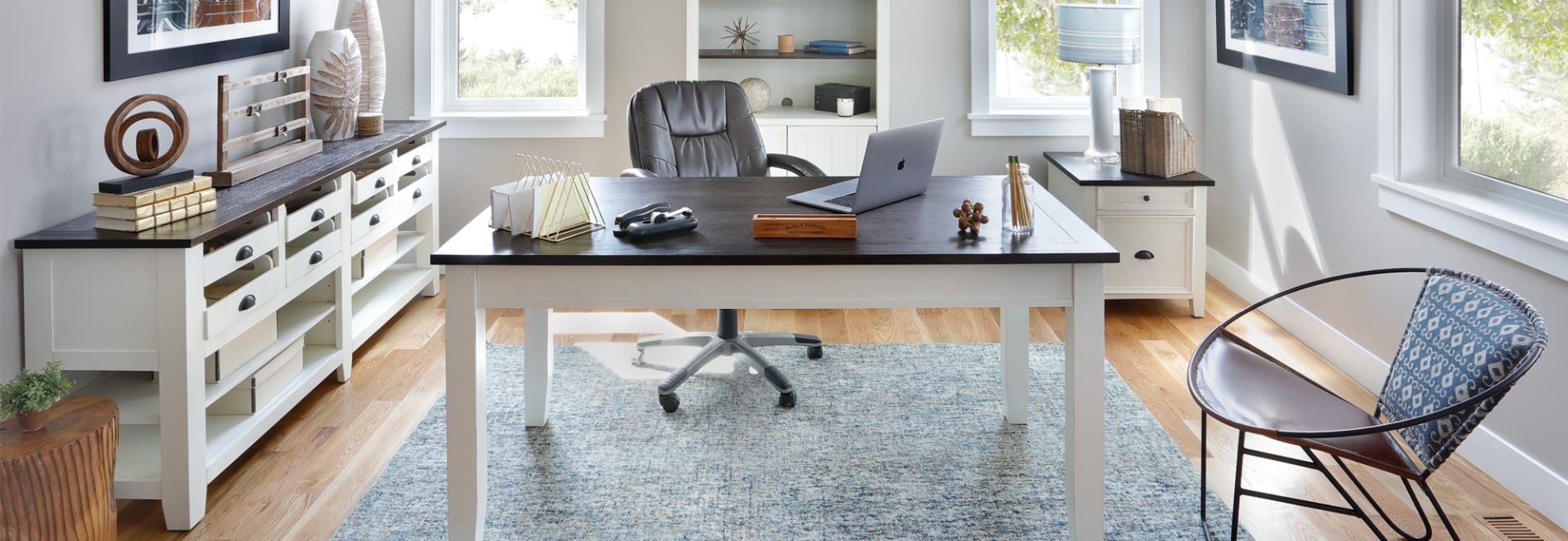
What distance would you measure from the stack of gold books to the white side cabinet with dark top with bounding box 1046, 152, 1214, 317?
308cm

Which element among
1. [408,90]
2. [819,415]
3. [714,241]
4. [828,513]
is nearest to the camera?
[714,241]

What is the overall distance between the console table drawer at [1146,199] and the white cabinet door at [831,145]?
1.06 metres

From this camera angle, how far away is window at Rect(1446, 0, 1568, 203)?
2.97 meters

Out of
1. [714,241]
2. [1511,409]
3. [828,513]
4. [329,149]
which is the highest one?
[329,149]

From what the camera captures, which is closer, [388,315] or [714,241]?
[714,241]

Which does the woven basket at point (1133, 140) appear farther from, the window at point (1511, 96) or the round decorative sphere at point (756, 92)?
the round decorative sphere at point (756, 92)

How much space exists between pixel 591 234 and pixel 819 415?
3.61 feet

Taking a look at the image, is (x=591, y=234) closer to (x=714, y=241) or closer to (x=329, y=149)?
(x=714, y=241)

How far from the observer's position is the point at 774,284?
8.03 feet

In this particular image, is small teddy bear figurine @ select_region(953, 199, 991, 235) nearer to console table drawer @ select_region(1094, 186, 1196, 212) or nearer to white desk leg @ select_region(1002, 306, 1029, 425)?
white desk leg @ select_region(1002, 306, 1029, 425)

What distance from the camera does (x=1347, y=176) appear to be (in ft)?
12.8

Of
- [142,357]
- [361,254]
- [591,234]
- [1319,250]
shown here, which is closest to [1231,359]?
[591,234]

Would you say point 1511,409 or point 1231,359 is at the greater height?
point 1231,359

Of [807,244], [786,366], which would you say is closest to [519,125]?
[786,366]
